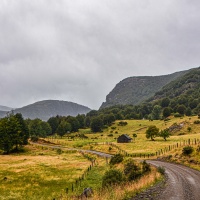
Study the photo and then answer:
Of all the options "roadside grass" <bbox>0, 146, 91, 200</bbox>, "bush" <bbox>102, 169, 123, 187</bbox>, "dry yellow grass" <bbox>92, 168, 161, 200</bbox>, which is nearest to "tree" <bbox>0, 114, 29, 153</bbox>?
"roadside grass" <bbox>0, 146, 91, 200</bbox>

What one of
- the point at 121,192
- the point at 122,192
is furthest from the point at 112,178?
the point at 122,192

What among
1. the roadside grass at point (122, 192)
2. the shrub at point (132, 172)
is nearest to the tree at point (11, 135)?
the shrub at point (132, 172)

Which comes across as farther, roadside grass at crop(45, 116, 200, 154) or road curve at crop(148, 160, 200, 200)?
roadside grass at crop(45, 116, 200, 154)

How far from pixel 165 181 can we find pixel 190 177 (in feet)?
18.4

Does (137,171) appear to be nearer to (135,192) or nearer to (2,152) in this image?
→ (135,192)

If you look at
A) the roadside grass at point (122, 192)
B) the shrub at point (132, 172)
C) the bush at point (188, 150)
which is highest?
the bush at point (188, 150)

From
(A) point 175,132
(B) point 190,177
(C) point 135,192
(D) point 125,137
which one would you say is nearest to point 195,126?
(A) point 175,132

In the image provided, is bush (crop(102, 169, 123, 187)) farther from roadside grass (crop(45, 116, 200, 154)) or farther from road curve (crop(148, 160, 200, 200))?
roadside grass (crop(45, 116, 200, 154))

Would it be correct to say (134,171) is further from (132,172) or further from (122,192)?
(122,192)

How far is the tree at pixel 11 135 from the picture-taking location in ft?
308

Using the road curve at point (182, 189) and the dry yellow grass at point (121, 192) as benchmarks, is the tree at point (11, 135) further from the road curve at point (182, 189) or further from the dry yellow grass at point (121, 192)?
the dry yellow grass at point (121, 192)

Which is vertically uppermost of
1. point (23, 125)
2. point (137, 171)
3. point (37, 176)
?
point (23, 125)

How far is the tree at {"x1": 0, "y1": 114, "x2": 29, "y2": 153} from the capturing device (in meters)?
94.0

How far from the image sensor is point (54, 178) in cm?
4541
